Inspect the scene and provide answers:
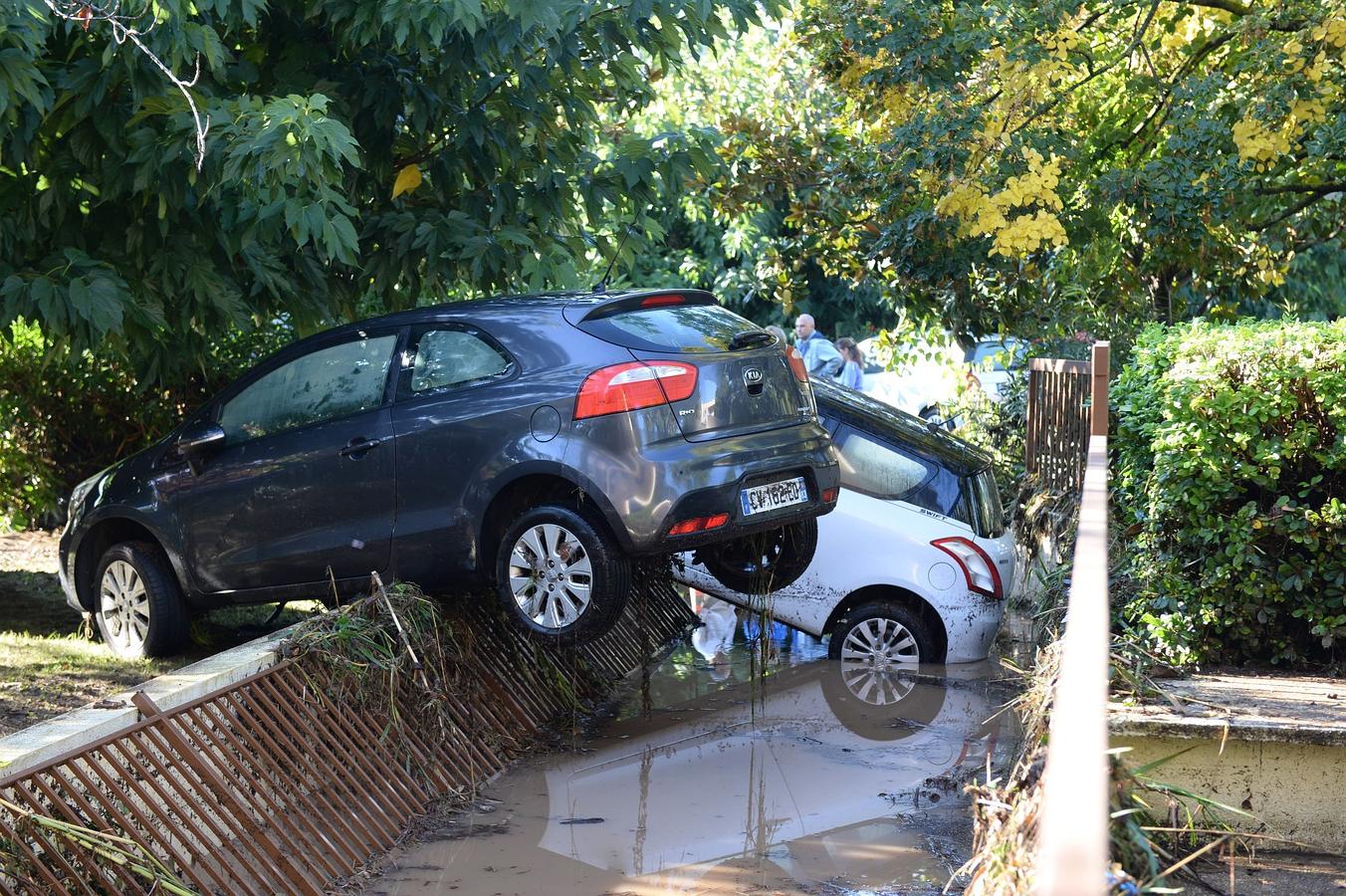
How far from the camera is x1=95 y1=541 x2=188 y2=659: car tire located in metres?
7.72

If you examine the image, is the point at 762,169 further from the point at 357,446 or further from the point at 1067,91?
the point at 357,446

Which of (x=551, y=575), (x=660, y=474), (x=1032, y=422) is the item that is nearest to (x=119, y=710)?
(x=551, y=575)

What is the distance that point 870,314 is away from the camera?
98.5 ft

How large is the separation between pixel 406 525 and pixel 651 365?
1.42 metres

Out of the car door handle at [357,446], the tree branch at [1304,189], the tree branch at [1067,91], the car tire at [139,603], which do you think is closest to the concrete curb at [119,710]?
the car door handle at [357,446]

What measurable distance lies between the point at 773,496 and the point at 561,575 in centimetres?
105

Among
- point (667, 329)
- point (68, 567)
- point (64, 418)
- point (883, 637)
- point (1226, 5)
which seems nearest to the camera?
point (667, 329)

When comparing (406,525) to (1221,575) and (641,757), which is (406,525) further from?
(1221,575)

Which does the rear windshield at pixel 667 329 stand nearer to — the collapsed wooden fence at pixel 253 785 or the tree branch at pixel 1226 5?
the collapsed wooden fence at pixel 253 785

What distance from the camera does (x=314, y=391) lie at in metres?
7.27

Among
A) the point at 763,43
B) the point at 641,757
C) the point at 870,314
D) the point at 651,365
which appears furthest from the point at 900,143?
the point at 870,314

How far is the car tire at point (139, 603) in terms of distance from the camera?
→ 772 cm

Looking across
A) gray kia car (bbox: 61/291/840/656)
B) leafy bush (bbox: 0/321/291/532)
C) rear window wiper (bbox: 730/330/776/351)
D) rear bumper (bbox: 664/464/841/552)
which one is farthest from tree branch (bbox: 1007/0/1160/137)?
leafy bush (bbox: 0/321/291/532)

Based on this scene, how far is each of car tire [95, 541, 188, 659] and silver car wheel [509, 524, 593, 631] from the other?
8.00 ft
